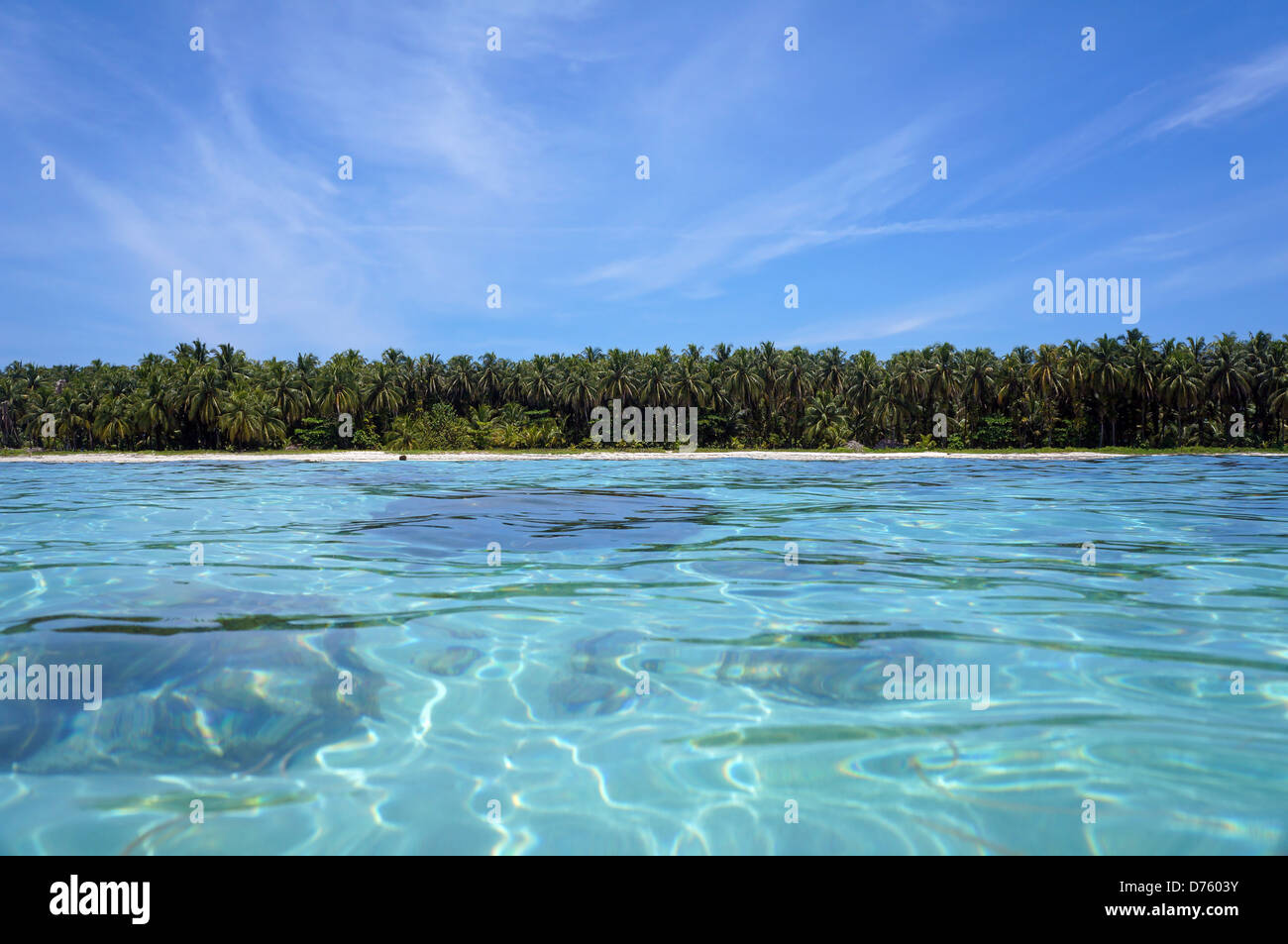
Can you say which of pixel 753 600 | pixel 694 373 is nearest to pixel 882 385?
pixel 694 373

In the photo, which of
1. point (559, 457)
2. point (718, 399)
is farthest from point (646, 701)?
point (718, 399)

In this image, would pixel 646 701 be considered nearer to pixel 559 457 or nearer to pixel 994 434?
pixel 559 457

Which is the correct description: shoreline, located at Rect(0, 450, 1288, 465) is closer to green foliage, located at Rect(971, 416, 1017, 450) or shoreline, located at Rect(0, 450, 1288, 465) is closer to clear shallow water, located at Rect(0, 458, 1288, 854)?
green foliage, located at Rect(971, 416, 1017, 450)

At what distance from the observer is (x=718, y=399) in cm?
7181

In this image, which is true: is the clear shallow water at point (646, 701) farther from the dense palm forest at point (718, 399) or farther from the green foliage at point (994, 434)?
the green foliage at point (994, 434)

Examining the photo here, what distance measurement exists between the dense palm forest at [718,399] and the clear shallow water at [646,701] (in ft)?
183

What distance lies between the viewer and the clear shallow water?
11.8 ft

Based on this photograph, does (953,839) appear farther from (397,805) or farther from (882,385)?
(882,385)

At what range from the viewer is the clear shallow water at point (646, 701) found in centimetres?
360

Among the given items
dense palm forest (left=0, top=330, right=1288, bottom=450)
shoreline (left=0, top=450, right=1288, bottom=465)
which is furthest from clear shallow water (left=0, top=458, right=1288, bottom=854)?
dense palm forest (left=0, top=330, right=1288, bottom=450)

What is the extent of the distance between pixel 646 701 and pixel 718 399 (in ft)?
222

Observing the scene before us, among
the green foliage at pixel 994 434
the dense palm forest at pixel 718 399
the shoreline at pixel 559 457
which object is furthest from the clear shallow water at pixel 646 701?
the green foliage at pixel 994 434

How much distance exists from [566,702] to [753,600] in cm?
289

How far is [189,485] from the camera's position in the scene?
24.7 m
